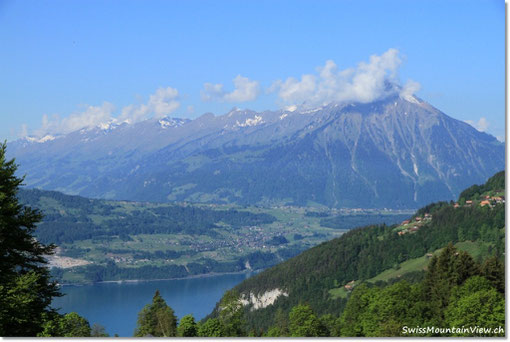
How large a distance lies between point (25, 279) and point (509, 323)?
14.8 m

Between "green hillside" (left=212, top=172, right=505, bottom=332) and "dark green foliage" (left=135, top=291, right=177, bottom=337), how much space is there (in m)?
41.8

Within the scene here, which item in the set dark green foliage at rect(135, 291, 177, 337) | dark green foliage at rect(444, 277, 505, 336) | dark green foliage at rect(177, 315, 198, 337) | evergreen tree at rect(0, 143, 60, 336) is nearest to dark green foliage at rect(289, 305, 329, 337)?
dark green foliage at rect(177, 315, 198, 337)

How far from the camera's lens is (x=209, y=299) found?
612 ft

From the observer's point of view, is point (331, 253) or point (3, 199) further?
point (331, 253)

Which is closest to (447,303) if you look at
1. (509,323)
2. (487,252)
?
(509,323)

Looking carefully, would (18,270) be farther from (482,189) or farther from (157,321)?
(482,189)

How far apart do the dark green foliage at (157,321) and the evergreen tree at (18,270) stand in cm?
2870

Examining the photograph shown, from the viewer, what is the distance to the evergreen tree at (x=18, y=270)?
24438 mm

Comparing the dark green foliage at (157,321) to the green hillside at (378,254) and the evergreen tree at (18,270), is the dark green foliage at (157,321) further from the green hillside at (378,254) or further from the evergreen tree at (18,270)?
the green hillside at (378,254)

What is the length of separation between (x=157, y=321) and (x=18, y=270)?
3519cm

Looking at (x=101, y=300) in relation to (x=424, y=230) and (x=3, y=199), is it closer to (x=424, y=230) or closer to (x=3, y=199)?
(x=424, y=230)

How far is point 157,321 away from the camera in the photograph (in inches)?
2400

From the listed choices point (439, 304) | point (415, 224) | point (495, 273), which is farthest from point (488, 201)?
point (439, 304)

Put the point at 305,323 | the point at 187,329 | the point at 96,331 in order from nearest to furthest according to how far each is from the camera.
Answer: the point at 187,329 < the point at 305,323 < the point at 96,331
